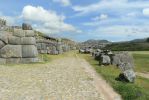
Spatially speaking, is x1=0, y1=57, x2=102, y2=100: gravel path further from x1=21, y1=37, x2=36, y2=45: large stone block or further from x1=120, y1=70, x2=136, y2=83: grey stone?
x1=21, y1=37, x2=36, y2=45: large stone block

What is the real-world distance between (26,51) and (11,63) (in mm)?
2000

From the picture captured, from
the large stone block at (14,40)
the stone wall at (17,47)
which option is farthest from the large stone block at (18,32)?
the large stone block at (14,40)

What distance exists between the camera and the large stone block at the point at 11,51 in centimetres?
3459

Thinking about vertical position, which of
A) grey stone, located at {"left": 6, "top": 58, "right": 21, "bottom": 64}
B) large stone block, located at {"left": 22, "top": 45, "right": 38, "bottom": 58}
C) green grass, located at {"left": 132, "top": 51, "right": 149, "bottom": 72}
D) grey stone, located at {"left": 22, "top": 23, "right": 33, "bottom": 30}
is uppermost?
grey stone, located at {"left": 22, "top": 23, "right": 33, "bottom": 30}

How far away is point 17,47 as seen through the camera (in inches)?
1385

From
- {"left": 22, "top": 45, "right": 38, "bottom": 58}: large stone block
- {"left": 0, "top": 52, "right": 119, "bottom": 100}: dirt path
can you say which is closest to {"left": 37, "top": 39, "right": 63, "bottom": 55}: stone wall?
{"left": 22, "top": 45, "right": 38, "bottom": 58}: large stone block

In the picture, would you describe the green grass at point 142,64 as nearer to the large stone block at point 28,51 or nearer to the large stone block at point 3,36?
the large stone block at point 28,51

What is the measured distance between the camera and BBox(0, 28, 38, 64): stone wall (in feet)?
114

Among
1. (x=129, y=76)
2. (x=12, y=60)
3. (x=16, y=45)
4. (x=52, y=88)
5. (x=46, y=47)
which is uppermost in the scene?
(x=16, y=45)

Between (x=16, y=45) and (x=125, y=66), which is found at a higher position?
(x=16, y=45)

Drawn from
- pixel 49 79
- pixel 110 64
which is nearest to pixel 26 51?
pixel 110 64

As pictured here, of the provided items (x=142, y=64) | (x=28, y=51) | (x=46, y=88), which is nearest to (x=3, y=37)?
(x=28, y=51)

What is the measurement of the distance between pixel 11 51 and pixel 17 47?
705mm

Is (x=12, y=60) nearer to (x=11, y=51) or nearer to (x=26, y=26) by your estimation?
(x=11, y=51)
